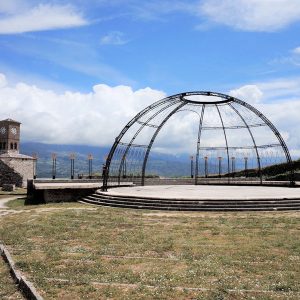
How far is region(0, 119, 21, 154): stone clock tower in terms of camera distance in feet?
214

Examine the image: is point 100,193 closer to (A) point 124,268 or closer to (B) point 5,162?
(A) point 124,268

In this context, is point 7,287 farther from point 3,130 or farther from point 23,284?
point 3,130

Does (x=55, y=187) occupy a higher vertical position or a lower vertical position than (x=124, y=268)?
higher

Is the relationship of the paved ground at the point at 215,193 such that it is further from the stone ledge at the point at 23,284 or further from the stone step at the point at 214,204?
the stone ledge at the point at 23,284

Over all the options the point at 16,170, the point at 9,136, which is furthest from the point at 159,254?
the point at 9,136

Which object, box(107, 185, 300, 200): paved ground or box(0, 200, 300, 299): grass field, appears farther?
box(107, 185, 300, 200): paved ground

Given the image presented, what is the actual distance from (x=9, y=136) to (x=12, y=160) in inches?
381

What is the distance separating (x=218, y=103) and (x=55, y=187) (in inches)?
695

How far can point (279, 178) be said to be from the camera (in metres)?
56.9

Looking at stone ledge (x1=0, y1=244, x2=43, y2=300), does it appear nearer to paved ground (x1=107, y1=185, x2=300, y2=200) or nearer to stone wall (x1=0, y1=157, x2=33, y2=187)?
paved ground (x1=107, y1=185, x2=300, y2=200)

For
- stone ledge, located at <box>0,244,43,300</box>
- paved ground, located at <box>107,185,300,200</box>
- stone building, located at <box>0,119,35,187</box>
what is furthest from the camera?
stone building, located at <box>0,119,35,187</box>

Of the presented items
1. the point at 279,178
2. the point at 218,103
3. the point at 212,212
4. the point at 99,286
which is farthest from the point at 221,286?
the point at 279,178

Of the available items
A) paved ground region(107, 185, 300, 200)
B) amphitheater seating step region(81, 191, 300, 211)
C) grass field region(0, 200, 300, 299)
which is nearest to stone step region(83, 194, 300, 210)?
amphitheater seating step region(81, 191, 300, 211)

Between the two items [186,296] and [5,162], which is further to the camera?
[5,162]
